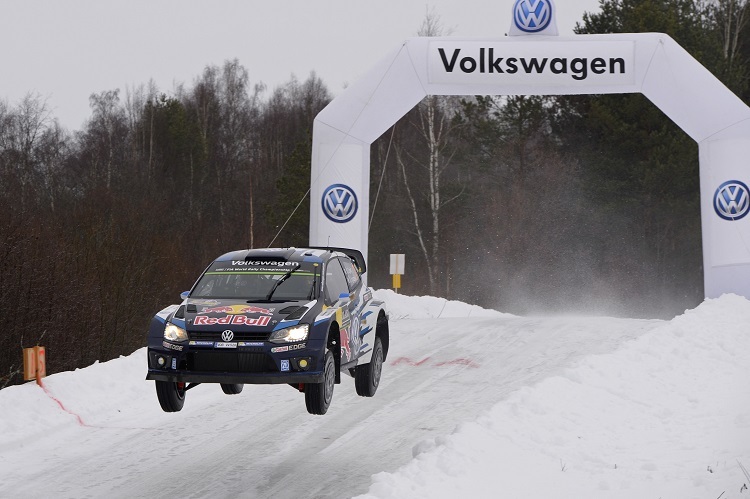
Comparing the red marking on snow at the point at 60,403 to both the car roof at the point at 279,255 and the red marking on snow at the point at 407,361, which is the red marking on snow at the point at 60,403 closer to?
the car roof at the point at 279,255

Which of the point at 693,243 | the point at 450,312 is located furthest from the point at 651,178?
the point at 450,312

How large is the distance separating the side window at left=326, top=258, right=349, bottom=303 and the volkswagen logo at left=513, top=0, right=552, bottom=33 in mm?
11147

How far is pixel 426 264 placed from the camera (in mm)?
46062

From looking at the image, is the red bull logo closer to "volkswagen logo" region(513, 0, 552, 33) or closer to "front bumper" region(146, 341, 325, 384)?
"front bumper" region(146, 341, 325, 384)

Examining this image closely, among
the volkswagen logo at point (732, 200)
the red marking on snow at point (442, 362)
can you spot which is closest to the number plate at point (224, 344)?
the red marking on snow at point (442, 362)

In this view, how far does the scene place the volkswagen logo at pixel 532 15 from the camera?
66.4 ft

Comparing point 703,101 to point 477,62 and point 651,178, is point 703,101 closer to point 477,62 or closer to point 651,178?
point 477,62

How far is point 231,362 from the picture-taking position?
8664mm

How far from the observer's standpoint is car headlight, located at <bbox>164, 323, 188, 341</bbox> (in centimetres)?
882

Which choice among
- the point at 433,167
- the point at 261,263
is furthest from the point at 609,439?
the point at 433,167

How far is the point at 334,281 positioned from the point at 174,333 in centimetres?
220

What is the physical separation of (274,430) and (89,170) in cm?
4718

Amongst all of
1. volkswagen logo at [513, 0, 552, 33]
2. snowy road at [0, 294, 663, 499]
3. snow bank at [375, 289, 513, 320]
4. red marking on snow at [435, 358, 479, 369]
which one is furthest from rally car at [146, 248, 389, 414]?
snow bank at [375, 289, 513, 320]

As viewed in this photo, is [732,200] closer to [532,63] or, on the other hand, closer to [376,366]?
[532,63]
